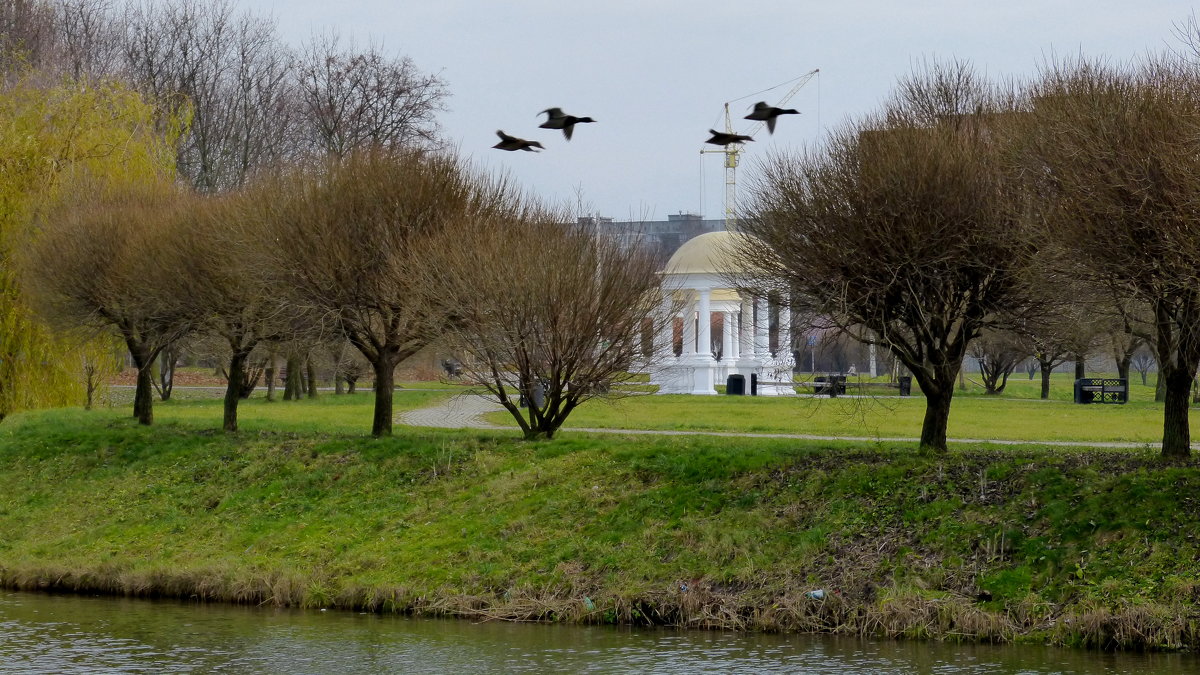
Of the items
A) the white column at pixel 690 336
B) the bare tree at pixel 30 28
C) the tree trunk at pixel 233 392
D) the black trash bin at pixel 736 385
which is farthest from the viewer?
the white column at pixel 690 336

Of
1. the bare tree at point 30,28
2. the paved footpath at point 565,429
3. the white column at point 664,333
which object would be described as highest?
the bare tree at point 30,28

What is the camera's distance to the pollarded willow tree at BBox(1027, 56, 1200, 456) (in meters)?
15.9

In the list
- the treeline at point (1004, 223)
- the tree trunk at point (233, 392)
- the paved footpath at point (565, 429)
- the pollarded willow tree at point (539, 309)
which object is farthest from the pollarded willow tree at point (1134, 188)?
the tree trunk at point (233, 392)

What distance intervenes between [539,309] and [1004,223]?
8.16m

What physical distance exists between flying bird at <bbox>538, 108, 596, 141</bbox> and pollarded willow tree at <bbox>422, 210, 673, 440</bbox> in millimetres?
6915

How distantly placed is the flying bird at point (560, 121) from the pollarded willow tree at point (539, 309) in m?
6.91

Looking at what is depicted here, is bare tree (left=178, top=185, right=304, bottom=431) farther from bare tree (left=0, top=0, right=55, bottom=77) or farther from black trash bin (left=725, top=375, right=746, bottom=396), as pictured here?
black trash bin (left=725, top=375, right=746, bottom=396)

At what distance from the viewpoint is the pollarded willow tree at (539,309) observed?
77.8ft

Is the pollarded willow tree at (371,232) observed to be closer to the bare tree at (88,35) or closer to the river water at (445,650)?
the river water at (445,650)

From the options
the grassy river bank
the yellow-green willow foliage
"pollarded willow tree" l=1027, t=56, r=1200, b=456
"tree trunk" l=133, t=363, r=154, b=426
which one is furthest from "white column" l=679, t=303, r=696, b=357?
"pollarded willow tree" l=1027, t=56, r=1200, b=456

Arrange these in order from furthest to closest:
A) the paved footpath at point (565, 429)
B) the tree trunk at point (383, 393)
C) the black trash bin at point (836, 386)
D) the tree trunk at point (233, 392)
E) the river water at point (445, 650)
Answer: the black trash bin at point (836, 386), the tree trunk at point (233, 392), the tree trunk at point (383, 393), the paved footpath at point (565, 429), the river water at point (445, 650)

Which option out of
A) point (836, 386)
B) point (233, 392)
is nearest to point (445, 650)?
point (233, 392)

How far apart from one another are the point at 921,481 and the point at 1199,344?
4.04 m

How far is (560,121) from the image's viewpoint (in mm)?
16703
